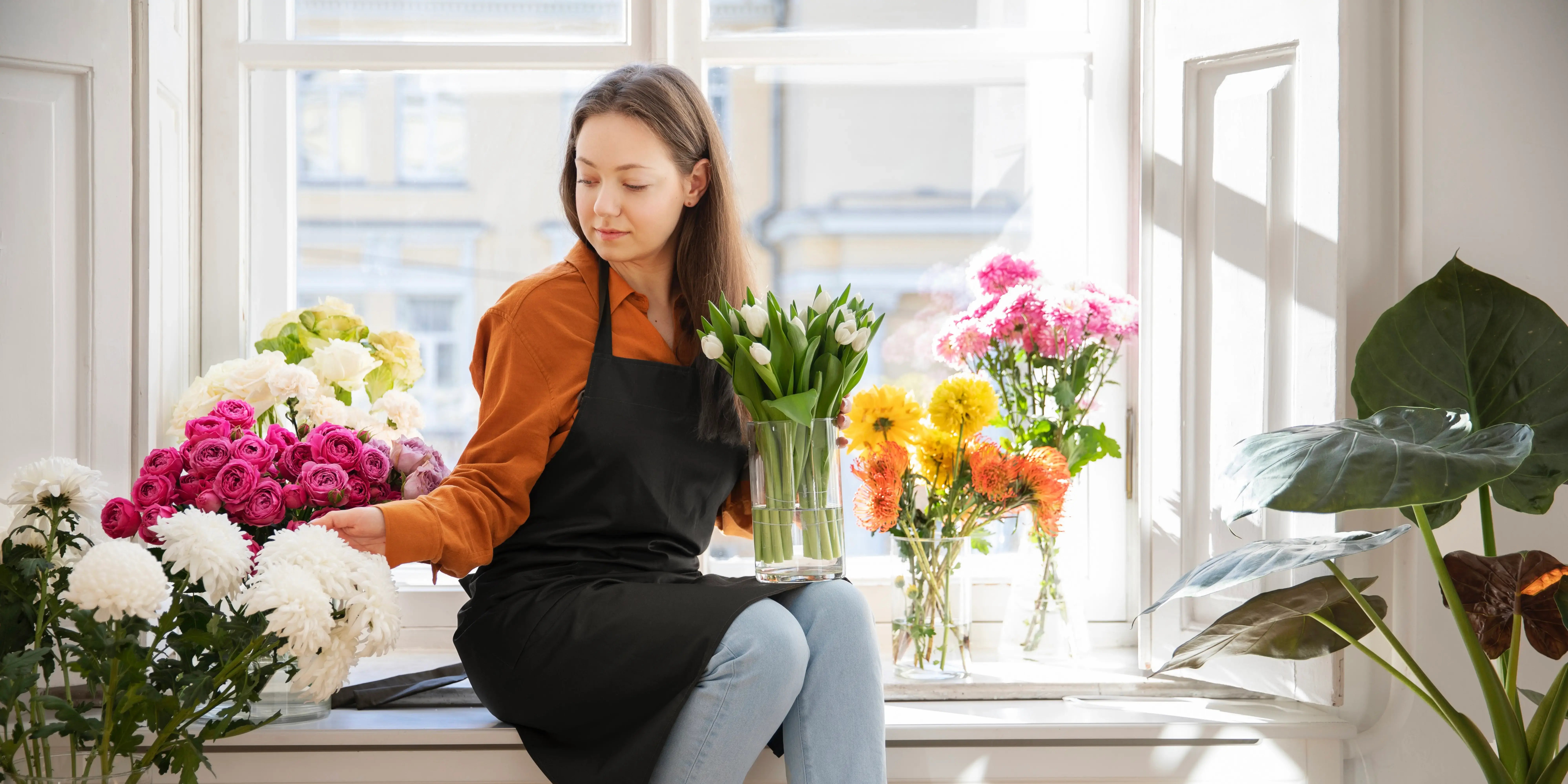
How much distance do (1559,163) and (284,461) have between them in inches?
76.5

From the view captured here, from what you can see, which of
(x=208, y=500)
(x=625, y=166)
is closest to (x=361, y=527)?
(x=208, y=500)

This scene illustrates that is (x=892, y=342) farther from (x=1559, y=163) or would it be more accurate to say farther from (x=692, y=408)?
(x=1559, y=163)

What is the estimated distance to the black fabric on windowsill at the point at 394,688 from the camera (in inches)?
65.8

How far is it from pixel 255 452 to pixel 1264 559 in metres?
1.31

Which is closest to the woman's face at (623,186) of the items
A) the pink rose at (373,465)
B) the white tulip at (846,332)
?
the white tulip at (846,332)

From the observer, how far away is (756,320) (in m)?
1.41

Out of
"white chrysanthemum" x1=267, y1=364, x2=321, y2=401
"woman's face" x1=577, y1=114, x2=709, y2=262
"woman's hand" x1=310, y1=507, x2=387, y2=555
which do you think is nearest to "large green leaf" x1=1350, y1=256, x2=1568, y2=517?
"woman's face" x1=577, y1=114, x2=709, y2=262

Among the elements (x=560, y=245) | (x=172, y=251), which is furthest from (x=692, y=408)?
(x=172, y=251)

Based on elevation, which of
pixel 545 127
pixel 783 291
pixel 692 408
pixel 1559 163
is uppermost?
pixel 545 127

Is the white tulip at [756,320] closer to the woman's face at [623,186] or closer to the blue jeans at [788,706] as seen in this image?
the woman's face at [623,186]

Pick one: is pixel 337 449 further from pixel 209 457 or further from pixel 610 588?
pixel 610 588

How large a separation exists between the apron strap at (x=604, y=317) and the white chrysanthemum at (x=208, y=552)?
517 millimetres

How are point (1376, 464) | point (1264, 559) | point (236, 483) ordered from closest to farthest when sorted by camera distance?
1. point (1376, 464)
2. point (1264, 559)
3. point (236, 483)

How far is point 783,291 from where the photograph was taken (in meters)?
2.12
